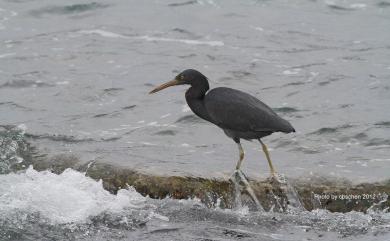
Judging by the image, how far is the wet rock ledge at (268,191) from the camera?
23.4 feet

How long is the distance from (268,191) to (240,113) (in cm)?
78

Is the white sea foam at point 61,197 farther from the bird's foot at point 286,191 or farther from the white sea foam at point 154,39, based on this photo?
the white sea foam at point 154,39

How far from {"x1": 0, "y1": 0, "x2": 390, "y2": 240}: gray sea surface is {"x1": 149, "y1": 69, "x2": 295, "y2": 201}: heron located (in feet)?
1.37

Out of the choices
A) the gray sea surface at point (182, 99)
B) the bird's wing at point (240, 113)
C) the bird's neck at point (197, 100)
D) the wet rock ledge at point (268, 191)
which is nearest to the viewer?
the gray sea surface at point (182, 99)

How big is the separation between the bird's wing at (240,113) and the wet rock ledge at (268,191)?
52cm

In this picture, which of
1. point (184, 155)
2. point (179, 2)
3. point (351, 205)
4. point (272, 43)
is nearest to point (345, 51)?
point (272, 43)

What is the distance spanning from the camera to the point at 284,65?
12148 millimetres

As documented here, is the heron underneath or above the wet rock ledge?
above

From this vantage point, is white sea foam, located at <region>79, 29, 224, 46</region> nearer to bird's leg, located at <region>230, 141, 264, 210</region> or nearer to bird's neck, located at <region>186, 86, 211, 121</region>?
bird's neck, located at <region>186, 86, 211, 121</region>

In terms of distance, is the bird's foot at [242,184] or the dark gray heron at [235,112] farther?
the dark gray heron at [235,112]

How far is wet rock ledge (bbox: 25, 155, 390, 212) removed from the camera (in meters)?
7.14

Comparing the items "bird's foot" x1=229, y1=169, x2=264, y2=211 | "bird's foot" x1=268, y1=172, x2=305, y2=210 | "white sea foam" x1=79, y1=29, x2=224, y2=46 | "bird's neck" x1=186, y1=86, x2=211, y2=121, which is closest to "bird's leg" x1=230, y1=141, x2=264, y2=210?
"bird's foot" x1=229, y1=169, x2=264, y2=211

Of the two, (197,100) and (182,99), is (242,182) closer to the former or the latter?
(197,100)

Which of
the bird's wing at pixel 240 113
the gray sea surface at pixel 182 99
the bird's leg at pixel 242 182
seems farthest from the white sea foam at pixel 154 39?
the bird's leg at pixel 242 182
